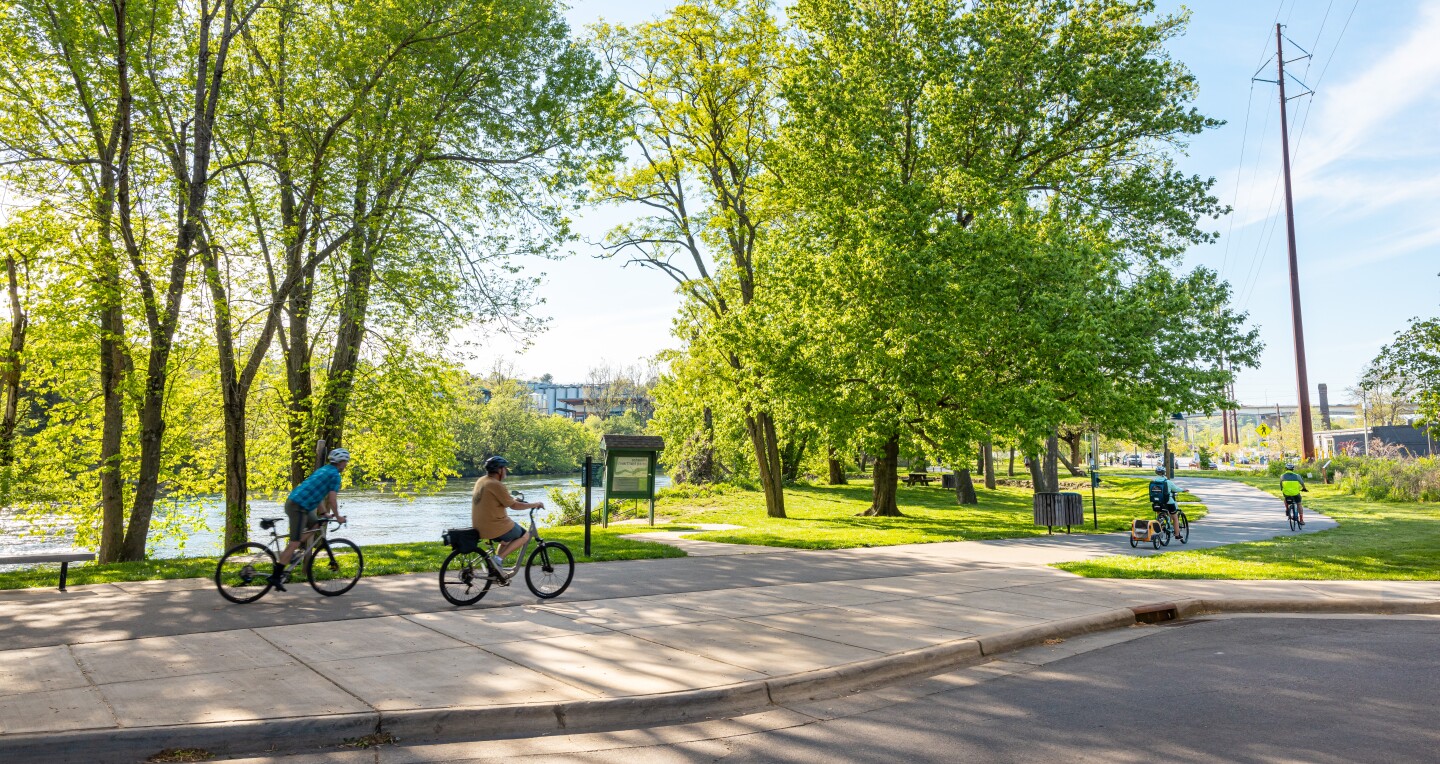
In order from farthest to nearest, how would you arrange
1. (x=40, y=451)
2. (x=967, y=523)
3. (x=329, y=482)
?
A: (x=967, y=523) → (x=40, y=451) → (x=329, y=482)

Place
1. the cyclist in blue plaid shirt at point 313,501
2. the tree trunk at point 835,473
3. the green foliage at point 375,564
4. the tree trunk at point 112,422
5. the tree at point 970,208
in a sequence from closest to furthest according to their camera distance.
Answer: the cyclist in blue plaid shirt at point 313,501
the green foliage at point 375,564
the tree trunk at point 112,422
the tree at point 970,208
the tree trunk at point 835,473

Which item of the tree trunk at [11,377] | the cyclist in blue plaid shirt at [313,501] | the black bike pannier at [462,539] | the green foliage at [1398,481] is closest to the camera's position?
the black bike pannier at [462,539]

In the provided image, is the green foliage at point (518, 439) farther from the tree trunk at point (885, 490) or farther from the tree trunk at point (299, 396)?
the tree trunk at point (299, 396)

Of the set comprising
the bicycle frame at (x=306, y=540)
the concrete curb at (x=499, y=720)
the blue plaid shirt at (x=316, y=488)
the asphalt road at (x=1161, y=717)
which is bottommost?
the asphalt road at (x=1161, y=717)

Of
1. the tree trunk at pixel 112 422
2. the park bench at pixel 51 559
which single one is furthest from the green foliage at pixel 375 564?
the tree trunk at pixel 112 422

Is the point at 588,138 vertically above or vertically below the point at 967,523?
above

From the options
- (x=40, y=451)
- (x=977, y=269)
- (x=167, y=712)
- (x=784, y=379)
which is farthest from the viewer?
(x=784, y=379)

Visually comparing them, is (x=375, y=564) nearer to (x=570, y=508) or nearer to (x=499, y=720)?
(x=499, y=720)

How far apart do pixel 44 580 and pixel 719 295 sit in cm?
1902

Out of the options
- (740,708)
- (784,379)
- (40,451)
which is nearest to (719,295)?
(784,379)

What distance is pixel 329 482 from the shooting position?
34.6 ft

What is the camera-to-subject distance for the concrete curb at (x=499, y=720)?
5066 mm

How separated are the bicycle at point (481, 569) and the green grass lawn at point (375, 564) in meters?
3.25

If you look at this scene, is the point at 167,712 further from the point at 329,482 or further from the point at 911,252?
the point at 911,252
